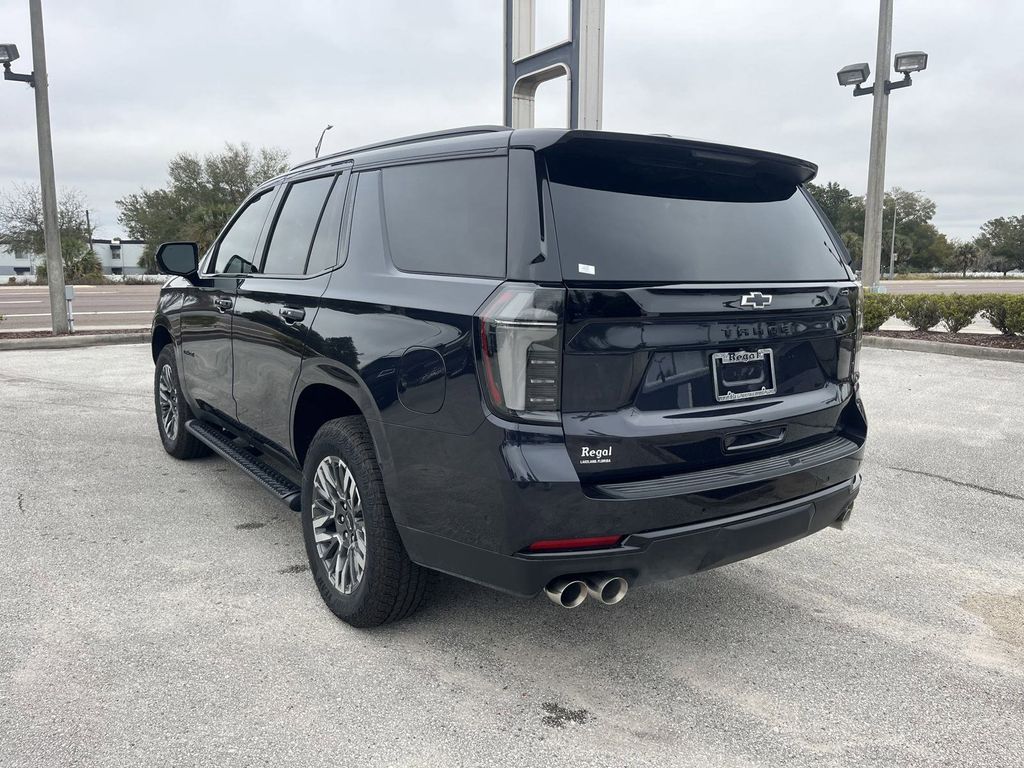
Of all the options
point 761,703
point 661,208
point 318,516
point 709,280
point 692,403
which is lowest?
point 761,703

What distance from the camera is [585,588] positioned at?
8.46 ft

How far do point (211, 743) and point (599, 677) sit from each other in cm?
129

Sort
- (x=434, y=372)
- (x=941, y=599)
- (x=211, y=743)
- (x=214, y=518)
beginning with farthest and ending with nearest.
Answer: (x=214, y=518)
(x=941, y=599)
(x=434, y=372)
(x=211, y=743)

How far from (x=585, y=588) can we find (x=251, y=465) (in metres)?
2.27

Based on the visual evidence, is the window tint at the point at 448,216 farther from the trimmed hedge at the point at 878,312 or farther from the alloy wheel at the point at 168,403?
the trimmed hedge at the point at 878,312

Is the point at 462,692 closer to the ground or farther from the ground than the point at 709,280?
closer to the ground

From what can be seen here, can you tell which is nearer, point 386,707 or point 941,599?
point 386,707

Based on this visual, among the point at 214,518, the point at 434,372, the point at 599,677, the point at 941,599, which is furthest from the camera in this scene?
the point at 214,518

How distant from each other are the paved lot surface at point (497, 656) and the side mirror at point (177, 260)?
1366 millimetres

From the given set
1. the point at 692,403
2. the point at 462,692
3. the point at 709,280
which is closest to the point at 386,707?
the point at 462,692

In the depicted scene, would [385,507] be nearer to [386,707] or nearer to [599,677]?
[386,707]

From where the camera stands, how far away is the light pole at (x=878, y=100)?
1402 cm

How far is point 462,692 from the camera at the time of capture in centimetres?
277

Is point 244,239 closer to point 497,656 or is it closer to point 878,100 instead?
point 497,656
